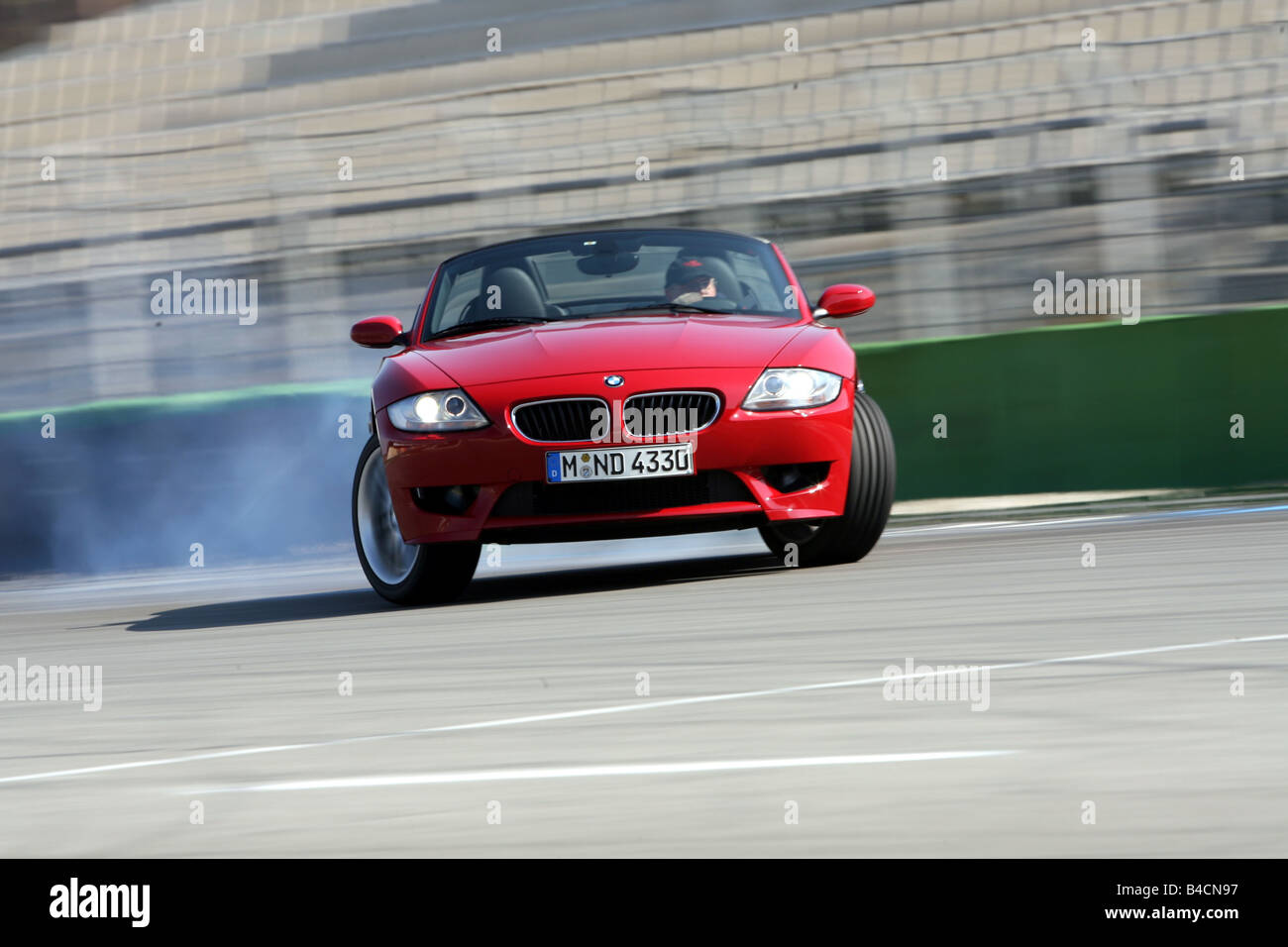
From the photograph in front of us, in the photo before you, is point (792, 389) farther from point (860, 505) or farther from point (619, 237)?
point (619, 237)

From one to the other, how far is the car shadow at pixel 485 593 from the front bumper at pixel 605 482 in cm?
52

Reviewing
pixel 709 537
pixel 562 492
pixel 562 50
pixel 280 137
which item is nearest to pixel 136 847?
pixel 562 492

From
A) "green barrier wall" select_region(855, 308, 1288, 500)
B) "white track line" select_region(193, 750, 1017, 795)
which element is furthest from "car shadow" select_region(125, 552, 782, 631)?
"white track line" select_region(193, 750, 1017, 795)

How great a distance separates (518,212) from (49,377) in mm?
5069

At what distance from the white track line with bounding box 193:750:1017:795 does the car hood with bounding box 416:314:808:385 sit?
114 inches

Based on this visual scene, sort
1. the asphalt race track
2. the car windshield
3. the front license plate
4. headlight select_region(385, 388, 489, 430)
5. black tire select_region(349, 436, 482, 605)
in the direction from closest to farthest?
the asphalt race track, the front license plate, headlight select_region(385, 388, 489, 430), black tire select_region(349, 436, 482, 605), the car windshield

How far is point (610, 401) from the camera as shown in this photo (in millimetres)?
6246

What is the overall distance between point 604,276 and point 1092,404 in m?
4.28

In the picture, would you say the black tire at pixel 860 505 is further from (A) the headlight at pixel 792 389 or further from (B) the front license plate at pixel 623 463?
(B) the front license plate at pixel 623 463

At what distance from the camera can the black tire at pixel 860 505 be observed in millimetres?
6793

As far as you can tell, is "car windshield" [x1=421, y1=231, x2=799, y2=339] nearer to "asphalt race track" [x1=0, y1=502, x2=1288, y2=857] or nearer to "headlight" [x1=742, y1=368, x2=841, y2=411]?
"headlight" [x1=742, y1=368, x2=841, y2=411]

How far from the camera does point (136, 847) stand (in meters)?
3.13

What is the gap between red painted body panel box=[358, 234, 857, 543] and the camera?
6289 mm
